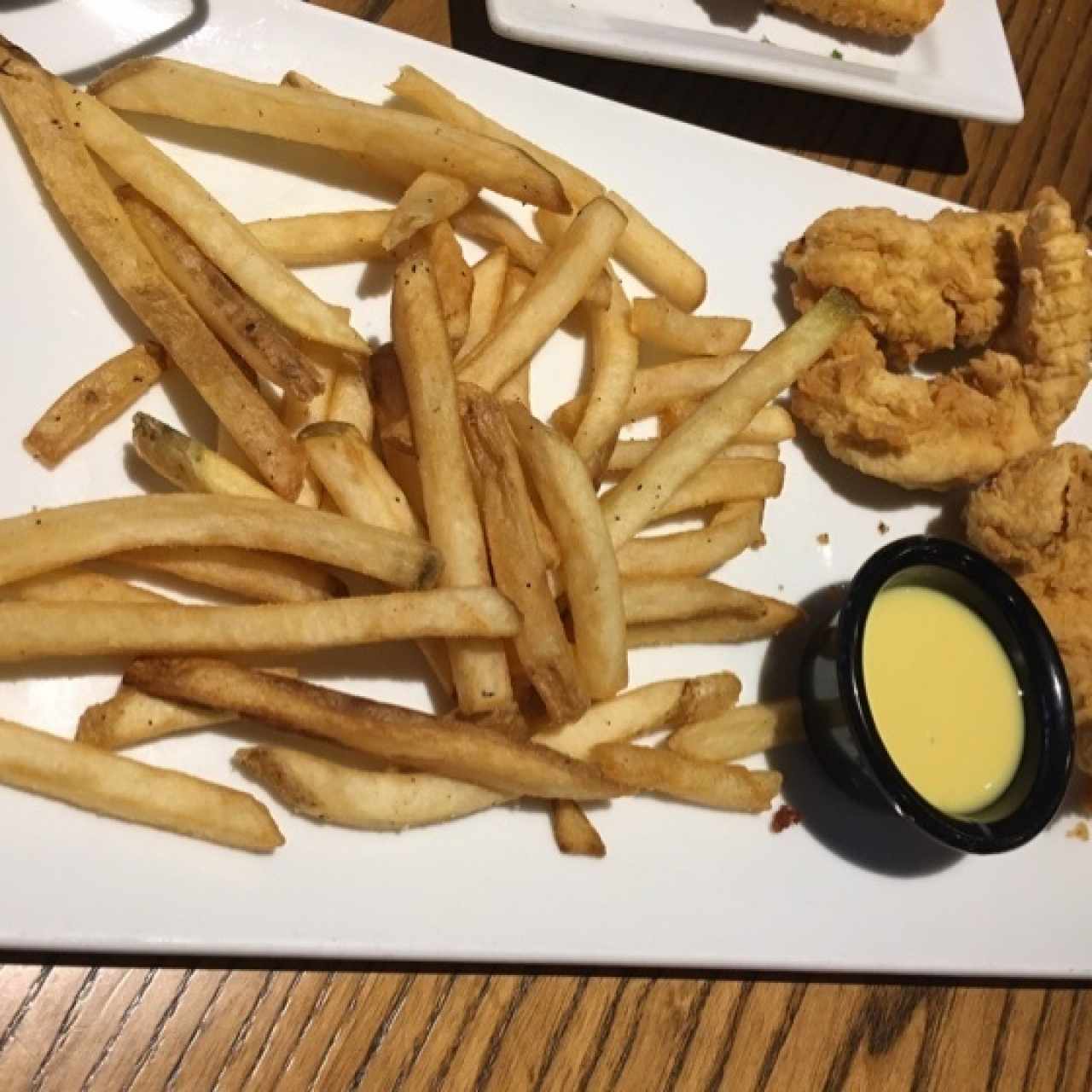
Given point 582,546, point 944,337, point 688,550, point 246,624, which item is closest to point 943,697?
point 688,550

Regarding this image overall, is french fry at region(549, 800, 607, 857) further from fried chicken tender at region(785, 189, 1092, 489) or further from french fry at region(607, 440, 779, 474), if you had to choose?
fried chicken tender at region(785, 189, 1092, 489)

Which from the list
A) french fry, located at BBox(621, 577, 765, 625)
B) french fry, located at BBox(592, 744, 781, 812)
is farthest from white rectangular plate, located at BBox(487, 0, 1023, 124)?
french fry, located at BBox(592, 744, 781, 812)

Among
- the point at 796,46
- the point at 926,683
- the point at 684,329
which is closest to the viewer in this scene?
the point at 926,683

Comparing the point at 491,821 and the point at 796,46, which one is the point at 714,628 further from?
the point at 796,46

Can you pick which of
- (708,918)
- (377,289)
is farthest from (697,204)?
(708,918)

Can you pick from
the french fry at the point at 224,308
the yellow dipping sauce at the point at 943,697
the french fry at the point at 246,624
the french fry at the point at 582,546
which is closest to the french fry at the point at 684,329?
the french fry at the point at 582,546

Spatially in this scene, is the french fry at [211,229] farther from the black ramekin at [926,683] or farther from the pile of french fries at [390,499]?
the black ramekin at [926,683]
